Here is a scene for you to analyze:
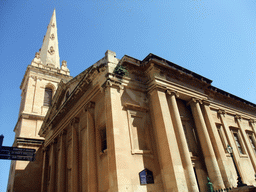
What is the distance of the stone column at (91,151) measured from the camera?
461 inches

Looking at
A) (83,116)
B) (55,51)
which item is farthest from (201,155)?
(55,51)

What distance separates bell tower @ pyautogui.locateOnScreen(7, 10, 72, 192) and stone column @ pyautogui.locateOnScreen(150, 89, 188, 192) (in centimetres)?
1424

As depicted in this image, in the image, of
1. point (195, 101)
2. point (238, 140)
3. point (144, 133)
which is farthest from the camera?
point (238, 140)

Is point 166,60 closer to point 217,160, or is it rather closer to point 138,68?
point 138,68

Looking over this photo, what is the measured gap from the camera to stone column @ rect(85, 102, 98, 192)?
38.4 ft

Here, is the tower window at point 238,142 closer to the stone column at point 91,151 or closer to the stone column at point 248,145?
the stone column at point 248,145

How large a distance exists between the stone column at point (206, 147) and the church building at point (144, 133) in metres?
0.06

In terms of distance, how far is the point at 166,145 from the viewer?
35.7 feet

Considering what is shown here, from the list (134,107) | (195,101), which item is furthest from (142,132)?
(195,101)

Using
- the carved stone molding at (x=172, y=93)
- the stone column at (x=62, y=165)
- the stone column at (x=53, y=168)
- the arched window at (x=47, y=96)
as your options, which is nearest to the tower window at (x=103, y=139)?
the carved stone molding at (x=172, y=93)

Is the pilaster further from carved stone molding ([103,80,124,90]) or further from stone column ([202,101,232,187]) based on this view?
stone column ([202,101,232,187])

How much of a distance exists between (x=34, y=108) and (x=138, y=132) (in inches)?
804

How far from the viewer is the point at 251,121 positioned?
2241cm

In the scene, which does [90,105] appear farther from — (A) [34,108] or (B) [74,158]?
(A) [34,108]
